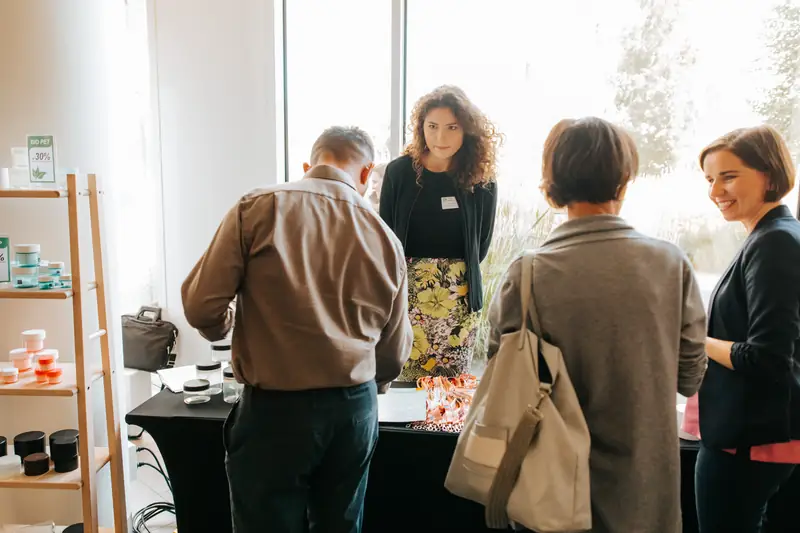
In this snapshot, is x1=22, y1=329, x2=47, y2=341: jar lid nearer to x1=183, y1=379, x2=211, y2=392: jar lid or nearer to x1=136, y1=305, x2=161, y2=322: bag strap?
x1=183, y1=379, x2=211, y2=392: jar lid

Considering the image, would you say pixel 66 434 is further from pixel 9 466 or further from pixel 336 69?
pixel 336 69

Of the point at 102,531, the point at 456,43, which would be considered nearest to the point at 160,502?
the point at 102,531

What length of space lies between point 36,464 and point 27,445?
0.10 metres

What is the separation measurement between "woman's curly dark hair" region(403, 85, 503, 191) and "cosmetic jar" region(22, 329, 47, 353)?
149cm

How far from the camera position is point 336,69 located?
318cm

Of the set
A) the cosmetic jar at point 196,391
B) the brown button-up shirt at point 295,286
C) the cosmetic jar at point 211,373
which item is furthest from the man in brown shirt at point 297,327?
the cosmetic jar at point 211,373

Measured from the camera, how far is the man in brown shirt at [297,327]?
51.8 inches

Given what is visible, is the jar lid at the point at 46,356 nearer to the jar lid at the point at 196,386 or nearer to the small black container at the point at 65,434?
the small black container at the point at 65,434

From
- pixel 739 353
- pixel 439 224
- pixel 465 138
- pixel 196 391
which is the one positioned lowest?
pixel 196 391

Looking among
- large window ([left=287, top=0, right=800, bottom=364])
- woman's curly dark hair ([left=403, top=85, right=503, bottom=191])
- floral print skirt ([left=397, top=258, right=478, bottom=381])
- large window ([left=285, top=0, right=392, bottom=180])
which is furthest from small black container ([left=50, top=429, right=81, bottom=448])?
large window ([left=287, top=0, right=800, bottom=364])

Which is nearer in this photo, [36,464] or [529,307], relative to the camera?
[529,307]

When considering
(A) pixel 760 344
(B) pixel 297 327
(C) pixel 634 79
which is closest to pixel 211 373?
(B) pixel 297 327

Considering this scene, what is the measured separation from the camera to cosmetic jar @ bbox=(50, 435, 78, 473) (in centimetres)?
194

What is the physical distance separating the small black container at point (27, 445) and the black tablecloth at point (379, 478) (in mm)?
444
